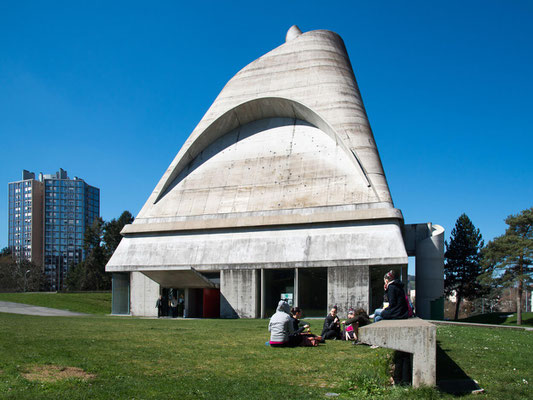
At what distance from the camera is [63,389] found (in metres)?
5.95

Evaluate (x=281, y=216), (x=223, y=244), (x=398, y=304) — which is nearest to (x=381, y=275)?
(x=281, y=216)

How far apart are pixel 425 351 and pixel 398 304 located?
167 cm

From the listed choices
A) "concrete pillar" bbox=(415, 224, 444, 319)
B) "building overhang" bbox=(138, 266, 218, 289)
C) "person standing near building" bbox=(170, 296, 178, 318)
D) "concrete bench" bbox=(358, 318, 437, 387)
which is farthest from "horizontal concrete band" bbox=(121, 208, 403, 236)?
"concrete bench" bbox=(358, 318, 437, 387)

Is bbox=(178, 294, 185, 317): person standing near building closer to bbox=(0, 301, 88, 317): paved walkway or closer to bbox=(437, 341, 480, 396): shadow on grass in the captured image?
bbox=(0, 301, 88, 317): paved walkway

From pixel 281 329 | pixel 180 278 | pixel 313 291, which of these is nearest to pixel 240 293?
pixel 180 278

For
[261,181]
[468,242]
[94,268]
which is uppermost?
[261,181]

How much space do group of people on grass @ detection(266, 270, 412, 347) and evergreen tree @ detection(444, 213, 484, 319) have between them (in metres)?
33.7

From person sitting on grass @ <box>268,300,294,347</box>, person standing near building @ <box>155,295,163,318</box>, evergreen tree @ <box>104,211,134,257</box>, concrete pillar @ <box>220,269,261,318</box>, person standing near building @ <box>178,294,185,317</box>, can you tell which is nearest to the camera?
person sitting on grass @ <box>268,300,294,347</box>

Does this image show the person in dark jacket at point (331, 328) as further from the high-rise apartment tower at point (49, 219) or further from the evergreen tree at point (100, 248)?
the high-rise apartment tower at point (49, 219)

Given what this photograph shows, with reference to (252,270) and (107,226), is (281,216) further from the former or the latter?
(107,226)

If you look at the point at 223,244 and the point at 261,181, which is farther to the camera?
the point at 261,181

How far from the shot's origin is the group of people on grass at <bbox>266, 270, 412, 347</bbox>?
25.0 ft

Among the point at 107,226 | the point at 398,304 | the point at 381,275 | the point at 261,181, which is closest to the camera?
the point at 398,304

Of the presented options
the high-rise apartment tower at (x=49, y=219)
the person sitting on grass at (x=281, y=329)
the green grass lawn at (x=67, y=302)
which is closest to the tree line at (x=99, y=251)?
→ the green grass lawn at (x=67, y=302)
